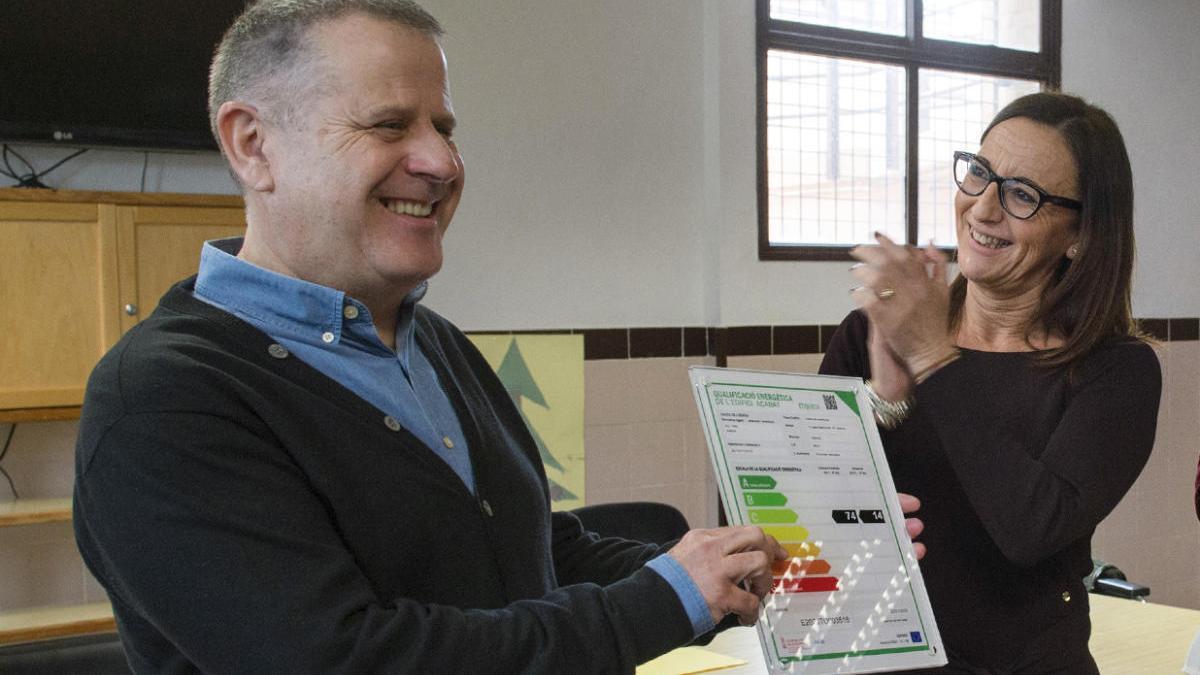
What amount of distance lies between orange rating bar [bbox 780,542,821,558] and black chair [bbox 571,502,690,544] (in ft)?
3.69

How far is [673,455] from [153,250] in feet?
7.20

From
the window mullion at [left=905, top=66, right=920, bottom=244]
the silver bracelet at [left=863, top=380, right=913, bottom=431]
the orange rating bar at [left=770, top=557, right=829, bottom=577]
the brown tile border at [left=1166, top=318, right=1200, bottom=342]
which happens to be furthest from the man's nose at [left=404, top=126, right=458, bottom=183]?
the brown tile border at [left=1166, top=318, right=1200, bottom=342]

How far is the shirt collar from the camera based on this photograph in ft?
4.16

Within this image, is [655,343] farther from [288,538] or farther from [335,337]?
[288,538]

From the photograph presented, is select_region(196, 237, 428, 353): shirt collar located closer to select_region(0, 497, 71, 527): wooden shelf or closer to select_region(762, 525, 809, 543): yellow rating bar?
select_region(762, 525, 809, 543): yellow rating bar

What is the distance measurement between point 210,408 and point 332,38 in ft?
1.42

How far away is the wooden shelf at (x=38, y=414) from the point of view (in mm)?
3363

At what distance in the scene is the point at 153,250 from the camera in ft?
11.6

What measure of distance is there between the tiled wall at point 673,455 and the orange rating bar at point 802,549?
2.98 m

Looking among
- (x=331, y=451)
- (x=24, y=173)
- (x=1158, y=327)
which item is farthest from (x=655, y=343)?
(x=331, y=451)

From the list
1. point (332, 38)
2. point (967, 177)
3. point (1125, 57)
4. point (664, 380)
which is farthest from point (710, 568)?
point (1125, 57)

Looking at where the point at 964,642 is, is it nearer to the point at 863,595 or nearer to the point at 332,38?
the point at 863,595

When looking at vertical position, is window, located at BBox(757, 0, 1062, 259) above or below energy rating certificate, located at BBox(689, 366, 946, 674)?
above

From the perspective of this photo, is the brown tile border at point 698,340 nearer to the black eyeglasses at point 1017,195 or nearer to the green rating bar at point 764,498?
the black eyeglasses at point 1017,195
